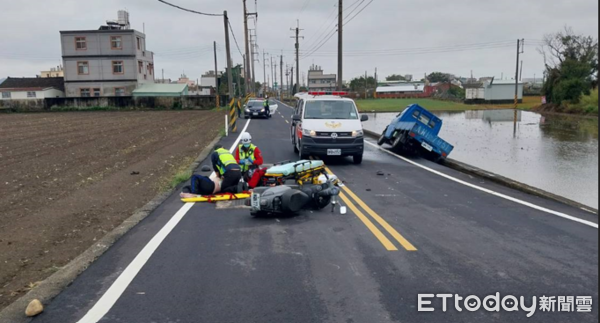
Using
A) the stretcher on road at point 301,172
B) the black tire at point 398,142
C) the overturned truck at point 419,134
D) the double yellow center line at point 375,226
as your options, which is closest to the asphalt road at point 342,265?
the double yellow center line at point 375,226

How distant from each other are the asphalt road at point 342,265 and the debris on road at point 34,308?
0.08 m

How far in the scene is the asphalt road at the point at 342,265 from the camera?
4930 millimetres

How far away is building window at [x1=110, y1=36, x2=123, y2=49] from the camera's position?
6334cm

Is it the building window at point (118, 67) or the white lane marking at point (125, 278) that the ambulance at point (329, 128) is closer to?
the white lane marking at point (125, 278)

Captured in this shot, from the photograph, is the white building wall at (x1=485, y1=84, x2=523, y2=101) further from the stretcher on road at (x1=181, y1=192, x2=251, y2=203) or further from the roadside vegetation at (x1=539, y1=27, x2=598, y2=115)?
the stretcher on road at (x1=181, y1=192, x2=251, y2=203)

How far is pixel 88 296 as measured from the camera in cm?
529

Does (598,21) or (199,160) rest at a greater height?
(598,21)

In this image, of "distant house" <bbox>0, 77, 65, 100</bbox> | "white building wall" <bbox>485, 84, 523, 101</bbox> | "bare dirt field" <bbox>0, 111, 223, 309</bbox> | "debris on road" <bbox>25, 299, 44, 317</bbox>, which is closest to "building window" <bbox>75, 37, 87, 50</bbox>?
"distant house" <bbox>0, 77, 65, 100</bbox>

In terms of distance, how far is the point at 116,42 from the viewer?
63.5 meters

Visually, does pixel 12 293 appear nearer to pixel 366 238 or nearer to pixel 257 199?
pixel 257 199

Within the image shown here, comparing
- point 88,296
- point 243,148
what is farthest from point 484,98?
point 88,296

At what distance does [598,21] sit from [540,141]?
2413cm
